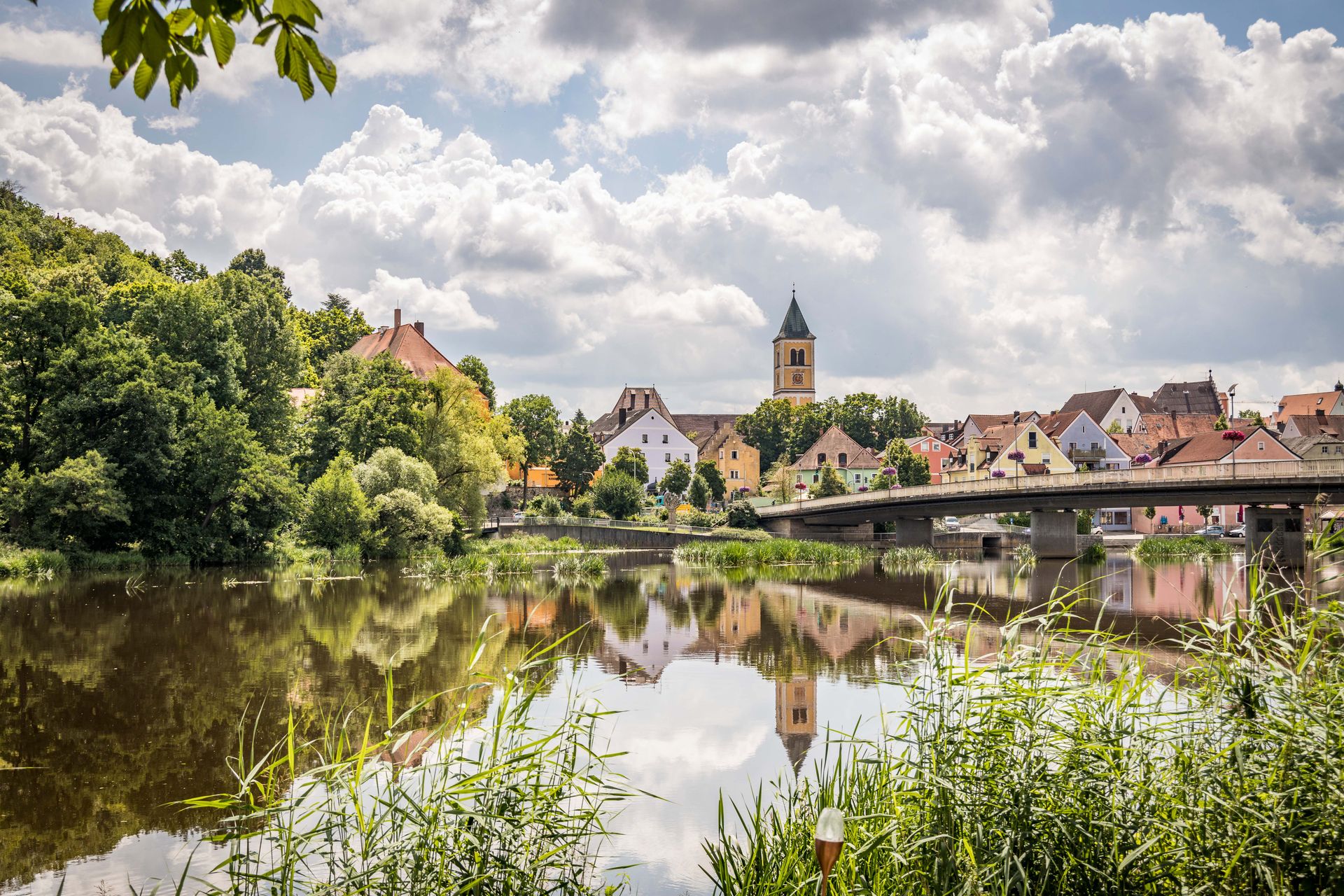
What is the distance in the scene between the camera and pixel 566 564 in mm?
36875

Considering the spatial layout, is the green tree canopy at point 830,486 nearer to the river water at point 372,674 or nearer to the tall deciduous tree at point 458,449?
the tall deciduous tree at point 458,449

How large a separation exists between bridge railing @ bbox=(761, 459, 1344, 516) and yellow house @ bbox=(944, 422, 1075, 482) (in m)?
23.9

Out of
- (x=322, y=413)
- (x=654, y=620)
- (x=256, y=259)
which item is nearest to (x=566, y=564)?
(x=654, y=620)

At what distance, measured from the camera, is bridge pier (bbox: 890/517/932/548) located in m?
51.1

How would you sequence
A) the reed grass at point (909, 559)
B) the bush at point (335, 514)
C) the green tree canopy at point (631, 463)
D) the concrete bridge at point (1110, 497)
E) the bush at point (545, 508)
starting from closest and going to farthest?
the concrete bridge at point (1110, 497) → the bush at point (335, 514) → the reed grass at point (909, 559) → the bush at point (545, 508) → the green tree canopy at point (631, 463)

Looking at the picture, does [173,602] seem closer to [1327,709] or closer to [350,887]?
[350,887]

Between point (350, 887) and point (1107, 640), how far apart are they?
434 cm

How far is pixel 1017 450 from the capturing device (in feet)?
245

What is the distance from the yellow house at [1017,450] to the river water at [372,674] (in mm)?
45426

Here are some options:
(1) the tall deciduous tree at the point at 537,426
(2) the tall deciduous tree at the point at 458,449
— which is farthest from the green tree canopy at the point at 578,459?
(2) the tall deciduous tree at the point at 458,449

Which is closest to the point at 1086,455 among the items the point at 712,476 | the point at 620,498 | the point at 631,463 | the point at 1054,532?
the point at 712,476

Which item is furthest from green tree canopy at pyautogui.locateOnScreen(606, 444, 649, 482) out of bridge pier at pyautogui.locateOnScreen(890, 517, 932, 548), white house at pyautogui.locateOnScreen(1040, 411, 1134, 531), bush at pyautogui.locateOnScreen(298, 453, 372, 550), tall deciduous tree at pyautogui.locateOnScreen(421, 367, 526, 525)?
bush at pyautogui.locateOnScreen(298, 453, 372, 550)

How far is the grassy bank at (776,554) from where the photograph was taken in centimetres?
4162

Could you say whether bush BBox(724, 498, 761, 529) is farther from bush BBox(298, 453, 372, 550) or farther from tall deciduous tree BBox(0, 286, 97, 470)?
tall deciduous tree BBox(0, 286, 97, 470)
